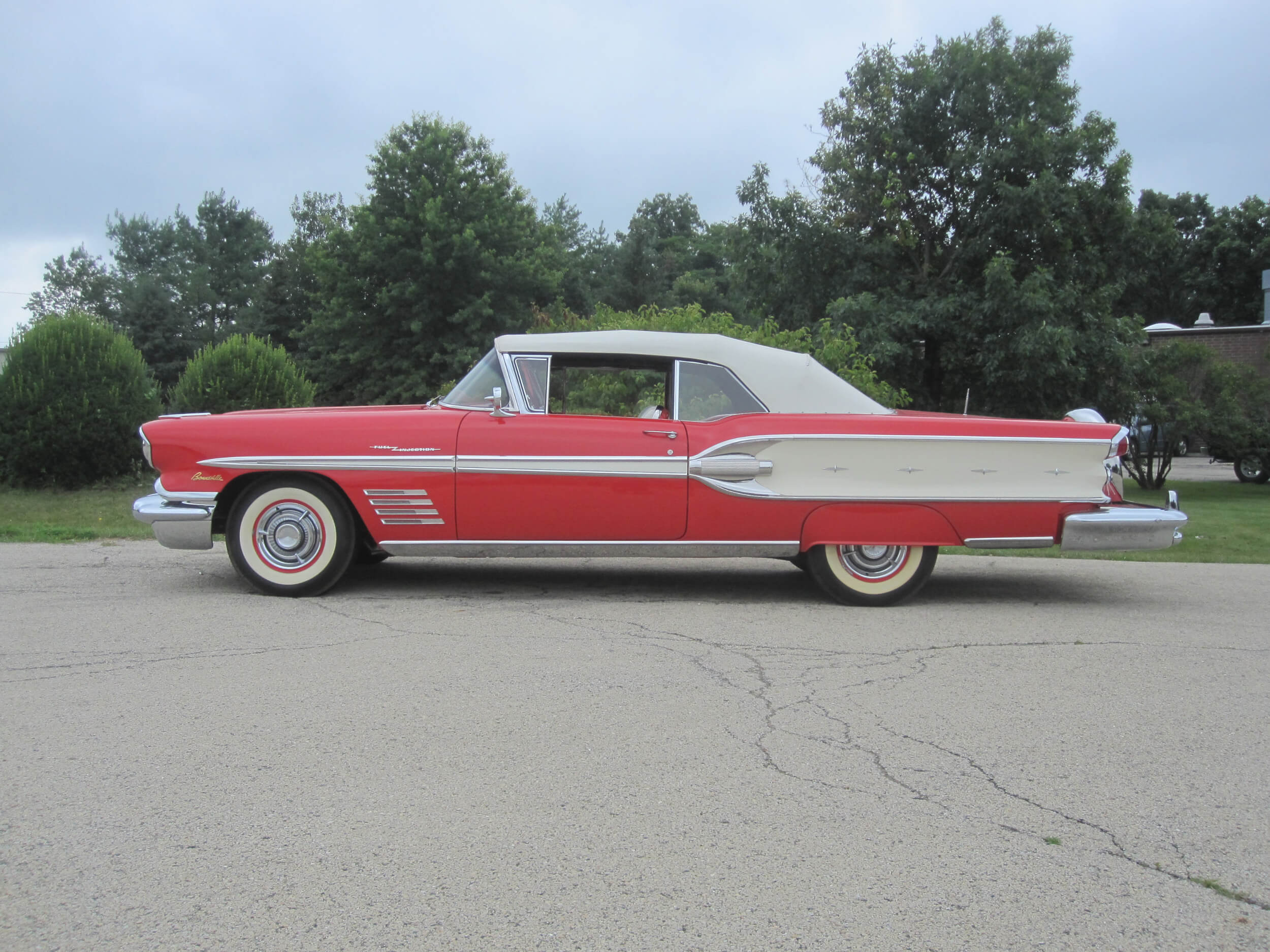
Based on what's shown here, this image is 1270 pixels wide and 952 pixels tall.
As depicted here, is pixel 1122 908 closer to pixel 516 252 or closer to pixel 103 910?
pixel 103 910

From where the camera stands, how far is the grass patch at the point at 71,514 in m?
10.2

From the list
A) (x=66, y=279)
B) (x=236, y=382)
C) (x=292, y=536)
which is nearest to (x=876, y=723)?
(x=292, y=536)

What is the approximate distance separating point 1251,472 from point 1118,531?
746 inches

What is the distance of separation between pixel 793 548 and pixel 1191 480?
66.1ft

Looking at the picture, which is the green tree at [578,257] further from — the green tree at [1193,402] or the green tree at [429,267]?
the green tree at [1193,402]

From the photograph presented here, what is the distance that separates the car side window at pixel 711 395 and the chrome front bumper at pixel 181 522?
3020 millimetres

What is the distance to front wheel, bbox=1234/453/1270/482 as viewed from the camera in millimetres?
21438

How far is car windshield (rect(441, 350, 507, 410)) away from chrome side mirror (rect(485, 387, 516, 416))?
0.09ft

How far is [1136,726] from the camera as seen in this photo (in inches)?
168

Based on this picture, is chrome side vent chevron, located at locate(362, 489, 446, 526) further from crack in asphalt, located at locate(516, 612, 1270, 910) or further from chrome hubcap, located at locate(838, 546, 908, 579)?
chrome hubcap, located at locate(838, 546, 908, 579)

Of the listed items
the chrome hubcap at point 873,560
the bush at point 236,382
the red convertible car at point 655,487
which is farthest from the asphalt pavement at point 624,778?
the bush at point 236,382

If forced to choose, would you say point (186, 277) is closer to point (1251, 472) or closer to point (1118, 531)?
point (1251, 472)

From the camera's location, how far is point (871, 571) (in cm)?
674

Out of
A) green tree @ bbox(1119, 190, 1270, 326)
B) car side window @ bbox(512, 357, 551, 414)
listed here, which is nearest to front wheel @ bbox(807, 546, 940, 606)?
car side window @ bbox(512, 357, 551, 414)
